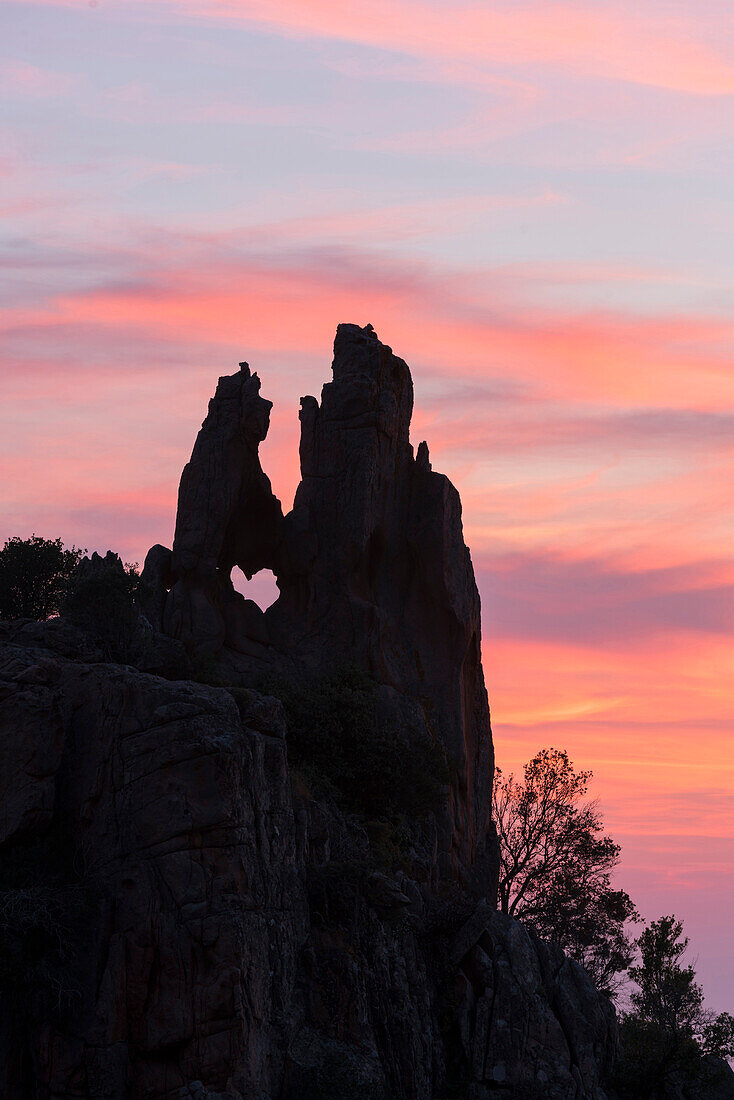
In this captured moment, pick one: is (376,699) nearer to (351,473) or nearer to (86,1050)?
(351,473)

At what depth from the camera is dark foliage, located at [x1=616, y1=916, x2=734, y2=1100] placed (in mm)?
56000

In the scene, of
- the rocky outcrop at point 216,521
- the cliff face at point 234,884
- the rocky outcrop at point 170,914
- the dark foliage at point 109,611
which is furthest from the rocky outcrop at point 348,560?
the rocky outcrop at point 170,914

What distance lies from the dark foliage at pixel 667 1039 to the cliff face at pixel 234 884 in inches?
83.7

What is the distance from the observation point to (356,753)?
6338cm

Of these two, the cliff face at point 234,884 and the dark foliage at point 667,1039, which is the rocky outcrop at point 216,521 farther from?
the dark foliage at point 667,1039

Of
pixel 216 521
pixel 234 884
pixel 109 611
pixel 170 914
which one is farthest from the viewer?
pixel 216 521

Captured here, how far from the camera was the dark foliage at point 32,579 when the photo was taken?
67188 mm

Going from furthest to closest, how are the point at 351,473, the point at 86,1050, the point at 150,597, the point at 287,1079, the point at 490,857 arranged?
the point at 490,857 → the point at 351,473 → the point at 150,597 → the point at 287,1079 → the point at 86,1050

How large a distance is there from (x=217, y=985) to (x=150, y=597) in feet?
95.4

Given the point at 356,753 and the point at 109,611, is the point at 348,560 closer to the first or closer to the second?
the point at 356,753

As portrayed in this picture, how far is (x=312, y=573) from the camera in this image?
72.7 meters

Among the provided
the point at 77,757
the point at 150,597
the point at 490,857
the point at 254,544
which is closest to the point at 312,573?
the point at 254,544

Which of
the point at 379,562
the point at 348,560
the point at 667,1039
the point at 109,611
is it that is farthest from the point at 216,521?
the point at 667,1039

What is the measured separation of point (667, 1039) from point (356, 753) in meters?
16.9
